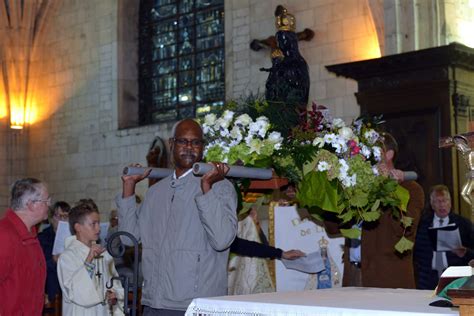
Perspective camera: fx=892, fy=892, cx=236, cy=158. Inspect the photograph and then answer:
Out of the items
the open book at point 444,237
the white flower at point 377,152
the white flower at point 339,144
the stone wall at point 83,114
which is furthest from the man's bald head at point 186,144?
the stone wall at point 83,114

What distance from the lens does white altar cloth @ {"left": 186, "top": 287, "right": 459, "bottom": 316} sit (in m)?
2.90

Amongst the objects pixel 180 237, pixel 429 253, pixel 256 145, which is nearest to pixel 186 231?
pixel 180 237

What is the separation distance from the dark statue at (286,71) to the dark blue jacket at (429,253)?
2075mm

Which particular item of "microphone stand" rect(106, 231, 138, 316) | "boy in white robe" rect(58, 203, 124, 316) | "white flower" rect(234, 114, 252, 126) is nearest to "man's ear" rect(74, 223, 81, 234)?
"boy in white robe" rect(58, 203, 124, 316)

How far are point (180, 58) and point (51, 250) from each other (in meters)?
7.24

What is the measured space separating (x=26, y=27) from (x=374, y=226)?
13027 millimetres

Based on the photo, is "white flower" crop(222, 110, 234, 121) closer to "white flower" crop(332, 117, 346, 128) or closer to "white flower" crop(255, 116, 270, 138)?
"white flower" crop(255, 116, 270, 138)

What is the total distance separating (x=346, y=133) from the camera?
4.39m

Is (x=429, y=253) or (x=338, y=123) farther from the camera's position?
(x=429, y=253)

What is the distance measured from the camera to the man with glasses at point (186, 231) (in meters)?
4.06

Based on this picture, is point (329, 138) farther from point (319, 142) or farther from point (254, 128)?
point (254, 128)

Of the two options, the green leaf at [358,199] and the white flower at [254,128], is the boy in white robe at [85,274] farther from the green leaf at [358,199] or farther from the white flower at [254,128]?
the green leaf at [358,199]

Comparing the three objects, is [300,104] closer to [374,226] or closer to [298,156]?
[298,156]

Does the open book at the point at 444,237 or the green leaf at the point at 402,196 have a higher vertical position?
the green leaf at the point at 402,196
